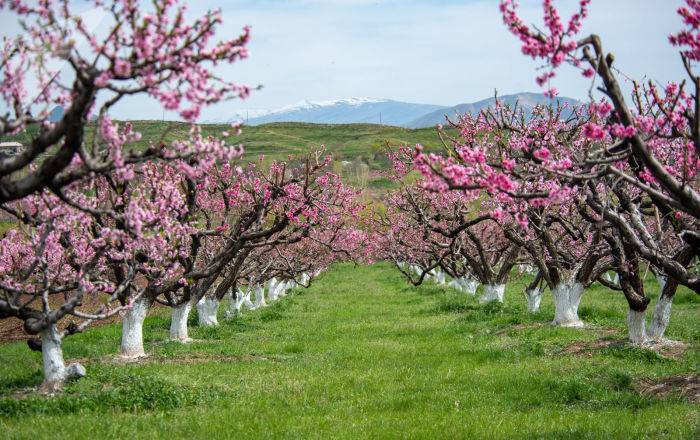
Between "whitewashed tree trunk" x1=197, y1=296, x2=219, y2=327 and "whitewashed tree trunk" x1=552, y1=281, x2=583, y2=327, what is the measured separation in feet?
45.5

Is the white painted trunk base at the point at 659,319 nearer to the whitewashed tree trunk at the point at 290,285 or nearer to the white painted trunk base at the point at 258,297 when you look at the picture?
the white painted trunk base at the point at 258,297

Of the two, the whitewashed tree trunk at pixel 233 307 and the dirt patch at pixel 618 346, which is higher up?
the dirt patch at pixel 618 346

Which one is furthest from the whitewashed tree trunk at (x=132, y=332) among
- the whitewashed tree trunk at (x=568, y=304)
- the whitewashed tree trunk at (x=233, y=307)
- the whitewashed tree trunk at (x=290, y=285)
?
the whitewashed tree trunk at (x=290, y=285)

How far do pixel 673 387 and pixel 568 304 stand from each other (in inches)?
402

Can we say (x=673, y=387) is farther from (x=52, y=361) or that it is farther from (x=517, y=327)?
(x=52, y=361)

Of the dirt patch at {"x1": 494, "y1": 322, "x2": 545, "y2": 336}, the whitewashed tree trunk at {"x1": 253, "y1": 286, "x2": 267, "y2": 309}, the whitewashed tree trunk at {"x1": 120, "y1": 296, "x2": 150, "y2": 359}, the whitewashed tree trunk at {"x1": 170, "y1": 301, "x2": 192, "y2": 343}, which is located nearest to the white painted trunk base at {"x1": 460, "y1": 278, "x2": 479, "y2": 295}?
the whitewashed tree trunk at {"x1": 253, "y1": 286, "x2": 267, "y2": 309}

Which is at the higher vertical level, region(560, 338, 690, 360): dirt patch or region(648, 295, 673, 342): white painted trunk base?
region(648, 295, 673, 342): white painted trunk base

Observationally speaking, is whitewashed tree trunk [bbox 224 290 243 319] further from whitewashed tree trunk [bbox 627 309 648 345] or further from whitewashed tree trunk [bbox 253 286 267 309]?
whitewashed tree trunk [bbox 627 309 648 345]

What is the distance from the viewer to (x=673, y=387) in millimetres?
12945

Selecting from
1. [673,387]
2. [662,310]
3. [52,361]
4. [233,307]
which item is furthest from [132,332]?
[233,307]

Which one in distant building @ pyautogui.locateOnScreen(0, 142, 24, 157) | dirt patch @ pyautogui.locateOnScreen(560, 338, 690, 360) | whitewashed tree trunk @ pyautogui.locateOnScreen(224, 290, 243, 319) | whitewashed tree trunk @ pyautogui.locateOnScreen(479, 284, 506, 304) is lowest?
whitewashed tree trunk @ pyautogui.locateOnScreen(224, 290, 243, 319)

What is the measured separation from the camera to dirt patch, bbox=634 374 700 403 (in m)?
12.4

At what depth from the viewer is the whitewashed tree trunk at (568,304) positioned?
2302 cm

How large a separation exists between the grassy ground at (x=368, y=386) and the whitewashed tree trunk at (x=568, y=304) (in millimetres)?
712
